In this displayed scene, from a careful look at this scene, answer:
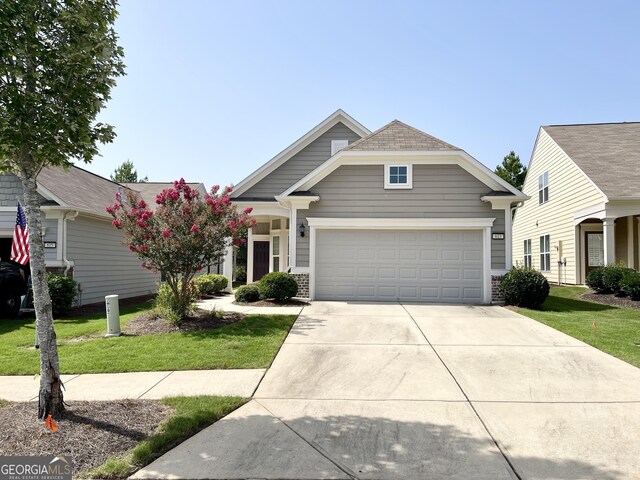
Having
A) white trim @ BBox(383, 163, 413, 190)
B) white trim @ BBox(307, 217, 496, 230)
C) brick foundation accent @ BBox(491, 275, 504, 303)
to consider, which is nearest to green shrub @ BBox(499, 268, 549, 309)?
brick foundation accent @ BBox(491, 275, 504, 303)

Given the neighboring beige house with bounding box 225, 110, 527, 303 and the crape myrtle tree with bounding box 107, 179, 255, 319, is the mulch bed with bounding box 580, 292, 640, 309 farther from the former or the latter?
the crape myrtle tree with bounding box 107, 179, 255, 319

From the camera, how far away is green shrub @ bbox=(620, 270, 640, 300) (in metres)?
12.7

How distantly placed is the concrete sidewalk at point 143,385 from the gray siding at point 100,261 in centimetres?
833

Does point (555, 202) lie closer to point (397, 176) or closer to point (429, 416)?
point (397, 176)

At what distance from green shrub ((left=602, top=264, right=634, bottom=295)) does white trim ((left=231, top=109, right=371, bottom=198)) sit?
10.2m

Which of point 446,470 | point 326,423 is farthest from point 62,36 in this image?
point 446,470

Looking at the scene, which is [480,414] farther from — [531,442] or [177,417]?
[177,417]

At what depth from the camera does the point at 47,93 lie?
420 cm

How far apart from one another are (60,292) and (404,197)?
33.9 feet

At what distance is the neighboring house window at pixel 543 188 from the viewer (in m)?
20.6

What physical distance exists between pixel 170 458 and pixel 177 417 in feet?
2.54

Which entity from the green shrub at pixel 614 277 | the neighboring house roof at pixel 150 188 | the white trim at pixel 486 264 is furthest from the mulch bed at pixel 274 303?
the neighboring house roof at pixel 150 188

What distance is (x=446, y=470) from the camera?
11.2 feet

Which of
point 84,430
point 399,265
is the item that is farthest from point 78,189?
point 84,430
